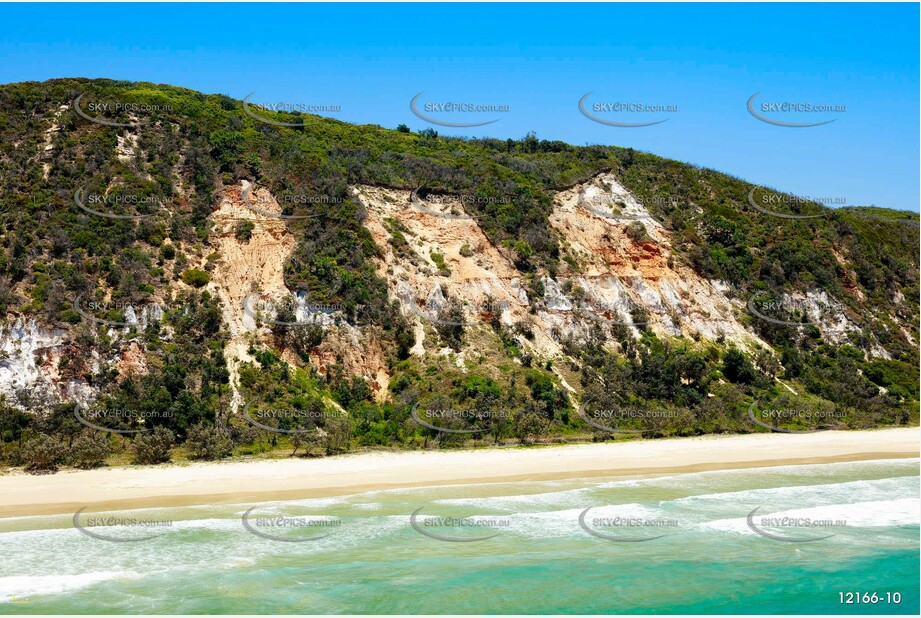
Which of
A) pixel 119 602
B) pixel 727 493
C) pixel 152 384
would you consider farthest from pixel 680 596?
pixel 152 384

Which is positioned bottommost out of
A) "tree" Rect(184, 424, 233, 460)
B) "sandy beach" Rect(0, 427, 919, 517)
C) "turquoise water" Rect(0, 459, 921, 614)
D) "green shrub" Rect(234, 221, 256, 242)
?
"turquoise water" Rect(0, 459, 921, 614)

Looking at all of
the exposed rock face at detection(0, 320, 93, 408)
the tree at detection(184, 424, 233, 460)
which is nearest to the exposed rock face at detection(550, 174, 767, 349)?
the tree at detection(184, 424, 233, 460)

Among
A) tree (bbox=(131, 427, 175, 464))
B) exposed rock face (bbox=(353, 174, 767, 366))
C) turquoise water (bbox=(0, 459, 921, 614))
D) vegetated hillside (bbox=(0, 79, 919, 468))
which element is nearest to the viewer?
turquoise water (bbox=(0, 459, 921, 614))

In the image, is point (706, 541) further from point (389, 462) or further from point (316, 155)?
point (316, 155)

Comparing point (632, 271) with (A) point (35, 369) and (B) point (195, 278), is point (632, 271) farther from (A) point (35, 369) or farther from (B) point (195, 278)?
(A) point (35, 369)

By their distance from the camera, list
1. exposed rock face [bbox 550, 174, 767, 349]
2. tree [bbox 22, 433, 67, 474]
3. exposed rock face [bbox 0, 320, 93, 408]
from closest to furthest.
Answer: tree [bbox 22, 433, 67, 474]
exposed rock face [bbox 0, 320, 93, 408]
exposed rock face [bbox 550, 174, 767, 349]

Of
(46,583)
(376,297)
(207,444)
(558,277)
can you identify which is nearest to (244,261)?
(376,297)

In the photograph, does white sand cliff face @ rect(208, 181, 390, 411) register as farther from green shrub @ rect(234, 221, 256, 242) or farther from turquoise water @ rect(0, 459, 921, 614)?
turquoise water @ rect(0, 459, 921, 614)
